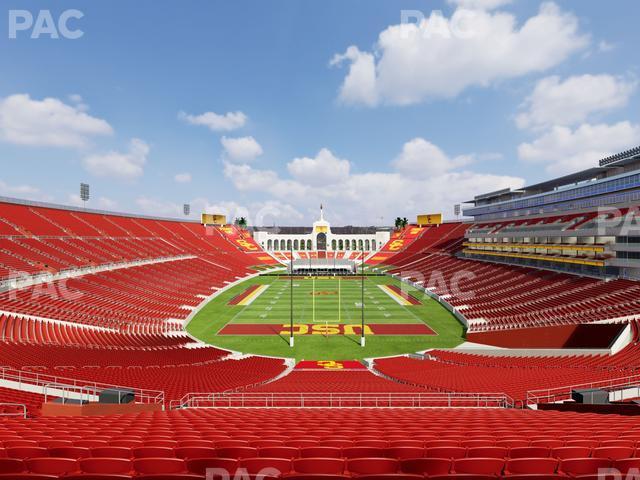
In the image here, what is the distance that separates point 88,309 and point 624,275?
4705cm

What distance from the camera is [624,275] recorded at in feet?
99.9

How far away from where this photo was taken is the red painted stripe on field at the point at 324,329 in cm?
3244

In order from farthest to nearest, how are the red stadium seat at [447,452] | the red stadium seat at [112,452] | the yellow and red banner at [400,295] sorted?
1. the yellow and red banner at [400,295]
2. the red stadium seat at [447,452]
3. the red stadium seat at [112,452]

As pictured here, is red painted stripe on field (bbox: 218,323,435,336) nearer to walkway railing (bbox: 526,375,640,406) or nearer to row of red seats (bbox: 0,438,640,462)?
walkway railing (bbox: 526,375,640,406)

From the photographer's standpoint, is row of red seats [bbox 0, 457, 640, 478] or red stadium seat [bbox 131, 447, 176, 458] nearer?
row of red seats [bbox 0, 457, 640, 478]

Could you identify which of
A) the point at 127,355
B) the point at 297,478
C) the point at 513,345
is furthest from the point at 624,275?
the point at 127,355

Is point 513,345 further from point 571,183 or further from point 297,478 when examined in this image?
point 571,183

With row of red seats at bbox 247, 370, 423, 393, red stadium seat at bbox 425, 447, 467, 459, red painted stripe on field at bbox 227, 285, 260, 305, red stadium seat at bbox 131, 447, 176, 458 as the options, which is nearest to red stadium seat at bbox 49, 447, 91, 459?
red stadium seat at bbox 131, 447, 176, 458

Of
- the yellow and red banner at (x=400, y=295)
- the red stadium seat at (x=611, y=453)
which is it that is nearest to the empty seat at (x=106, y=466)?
the red stadium seat at (x=611, y=453)

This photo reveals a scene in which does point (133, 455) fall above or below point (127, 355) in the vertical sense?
above

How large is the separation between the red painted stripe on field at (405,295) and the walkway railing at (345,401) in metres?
30.7

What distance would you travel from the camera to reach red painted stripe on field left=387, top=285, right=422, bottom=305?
1779 inches

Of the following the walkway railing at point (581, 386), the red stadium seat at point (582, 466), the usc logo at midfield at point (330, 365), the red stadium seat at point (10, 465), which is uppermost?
the red stadium seat at point (10, 465)

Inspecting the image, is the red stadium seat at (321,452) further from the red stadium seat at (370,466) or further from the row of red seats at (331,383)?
the row of red seats at (331,383)
